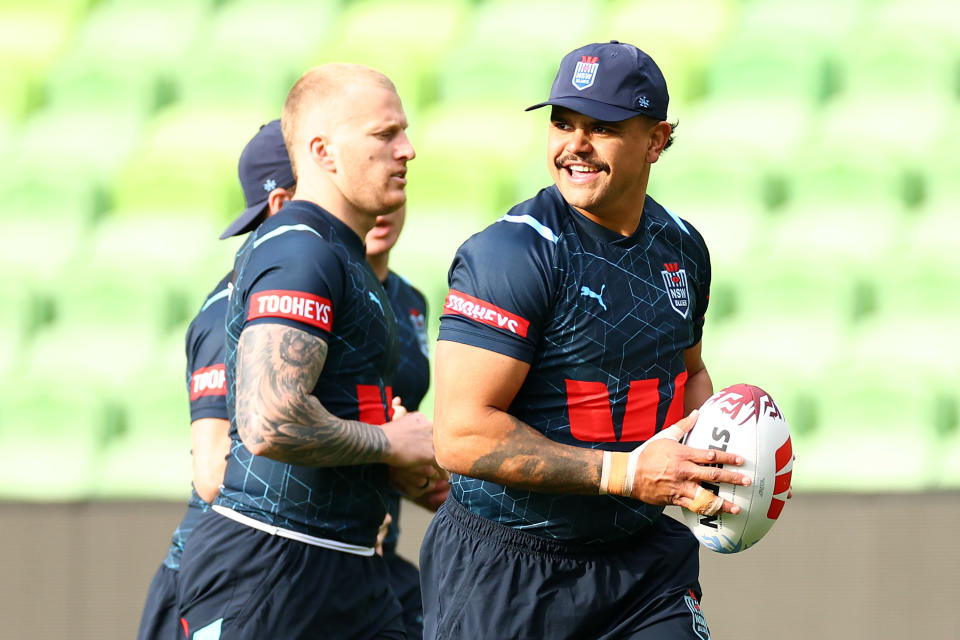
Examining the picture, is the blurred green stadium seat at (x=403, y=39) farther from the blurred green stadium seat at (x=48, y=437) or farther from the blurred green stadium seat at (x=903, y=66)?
the blurred green stadium seat at (x=48, y=437)

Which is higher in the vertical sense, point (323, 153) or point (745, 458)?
point (323, 153)

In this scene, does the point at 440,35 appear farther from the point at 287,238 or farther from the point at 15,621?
the point at 287,238

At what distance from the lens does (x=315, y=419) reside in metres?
3.48

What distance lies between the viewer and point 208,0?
1114 centimetres

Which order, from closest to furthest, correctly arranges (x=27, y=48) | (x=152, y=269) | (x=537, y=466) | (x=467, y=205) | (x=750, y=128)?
(x=537, y=466) < (x=467, y=205) < (x=152, y=269) < (x=750, y=128) < (x=27, y=48)

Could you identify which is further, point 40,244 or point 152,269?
point 40,244

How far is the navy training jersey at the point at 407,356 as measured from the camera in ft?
15.4

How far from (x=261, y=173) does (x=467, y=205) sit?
391cm

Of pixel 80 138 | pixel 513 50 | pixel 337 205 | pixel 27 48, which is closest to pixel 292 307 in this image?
pixel 337 205

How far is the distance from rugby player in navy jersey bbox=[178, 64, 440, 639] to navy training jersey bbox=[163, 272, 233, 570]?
28 cm

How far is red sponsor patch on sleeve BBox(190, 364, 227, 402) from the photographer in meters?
4.04

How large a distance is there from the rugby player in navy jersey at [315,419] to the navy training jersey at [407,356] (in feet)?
2.61

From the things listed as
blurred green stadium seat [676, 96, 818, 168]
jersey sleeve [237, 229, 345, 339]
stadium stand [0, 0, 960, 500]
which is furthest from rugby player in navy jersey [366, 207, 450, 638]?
blurred green stadium seat [676, 96, 818, 168]

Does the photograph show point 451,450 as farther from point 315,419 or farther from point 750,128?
point 750,128
